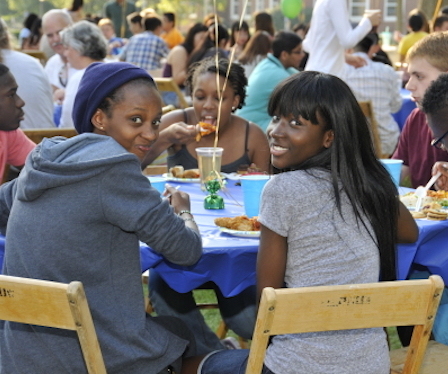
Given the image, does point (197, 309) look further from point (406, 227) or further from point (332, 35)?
point (332, 35)

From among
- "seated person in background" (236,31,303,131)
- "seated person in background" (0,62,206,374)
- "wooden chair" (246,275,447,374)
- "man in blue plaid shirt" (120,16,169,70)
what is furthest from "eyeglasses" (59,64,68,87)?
"wooden chair" (246,275,447,374)

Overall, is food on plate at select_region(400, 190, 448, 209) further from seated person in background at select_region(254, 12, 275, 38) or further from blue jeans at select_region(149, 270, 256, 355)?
seated person in background at select_region(254, 12, 275, 38)

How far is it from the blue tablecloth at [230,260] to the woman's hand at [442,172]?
528mm

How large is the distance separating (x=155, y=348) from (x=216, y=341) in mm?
897

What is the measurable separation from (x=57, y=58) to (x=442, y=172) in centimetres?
471

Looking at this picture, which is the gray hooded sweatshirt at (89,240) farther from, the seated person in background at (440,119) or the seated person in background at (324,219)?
the seated person in background at (440,119)

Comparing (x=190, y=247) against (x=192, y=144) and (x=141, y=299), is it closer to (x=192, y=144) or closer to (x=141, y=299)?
(x=141, y=299)

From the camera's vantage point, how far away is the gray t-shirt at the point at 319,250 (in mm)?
1871

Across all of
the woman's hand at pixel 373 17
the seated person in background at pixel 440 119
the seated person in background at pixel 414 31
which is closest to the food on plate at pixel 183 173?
the seated person in background at pixel 440 119

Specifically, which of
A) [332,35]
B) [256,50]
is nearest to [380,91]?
[332,35]

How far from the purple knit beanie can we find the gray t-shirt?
535 mm

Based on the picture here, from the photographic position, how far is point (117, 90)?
210cm

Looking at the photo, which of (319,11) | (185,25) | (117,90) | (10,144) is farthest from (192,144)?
(185,25)

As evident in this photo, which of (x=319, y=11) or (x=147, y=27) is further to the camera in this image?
(x=147, y=27)
